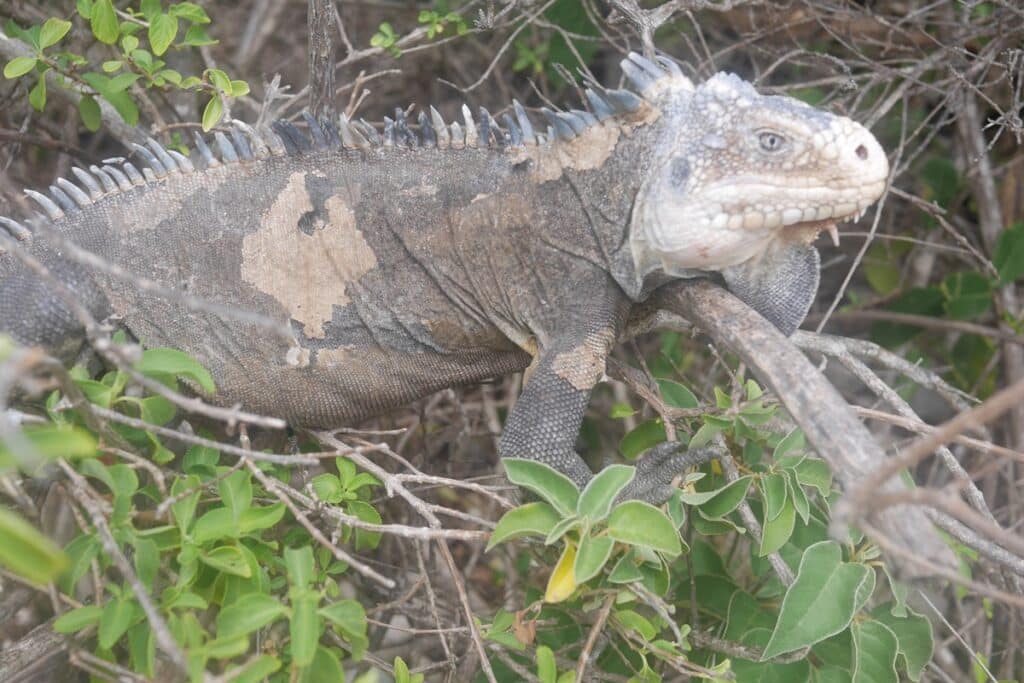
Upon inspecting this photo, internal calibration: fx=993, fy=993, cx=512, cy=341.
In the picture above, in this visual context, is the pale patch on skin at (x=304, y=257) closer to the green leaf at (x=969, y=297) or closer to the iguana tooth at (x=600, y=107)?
the iguana tooth at (x=600, y=107)

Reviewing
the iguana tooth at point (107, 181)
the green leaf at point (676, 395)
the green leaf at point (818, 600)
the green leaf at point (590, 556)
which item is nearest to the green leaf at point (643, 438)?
the green leaf at point (676, 395)

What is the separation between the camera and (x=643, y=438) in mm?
2514

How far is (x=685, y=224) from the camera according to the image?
6.97ft

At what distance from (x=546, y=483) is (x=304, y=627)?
0.52 metres

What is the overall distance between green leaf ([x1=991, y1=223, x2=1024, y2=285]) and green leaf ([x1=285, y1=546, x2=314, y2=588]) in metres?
2.61

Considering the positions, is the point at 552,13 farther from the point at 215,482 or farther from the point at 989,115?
the point at 215,482

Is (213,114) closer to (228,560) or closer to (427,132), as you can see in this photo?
(427,132)

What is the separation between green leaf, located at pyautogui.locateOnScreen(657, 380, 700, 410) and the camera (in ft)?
8.16

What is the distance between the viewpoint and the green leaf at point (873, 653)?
6.47 ft

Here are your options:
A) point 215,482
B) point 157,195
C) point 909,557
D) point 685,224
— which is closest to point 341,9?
point 157,195

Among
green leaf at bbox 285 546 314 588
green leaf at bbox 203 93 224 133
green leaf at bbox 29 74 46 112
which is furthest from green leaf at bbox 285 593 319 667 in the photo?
green leaf at bbox 29 74 46 112

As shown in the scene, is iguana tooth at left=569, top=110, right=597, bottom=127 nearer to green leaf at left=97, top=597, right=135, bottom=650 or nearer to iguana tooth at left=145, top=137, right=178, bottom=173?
iguana tooth at left=145, top=137, right=178, bottom=173

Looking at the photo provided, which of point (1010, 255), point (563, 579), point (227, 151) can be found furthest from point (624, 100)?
point (1010, 255)

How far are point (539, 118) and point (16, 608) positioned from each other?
8.16 ft
